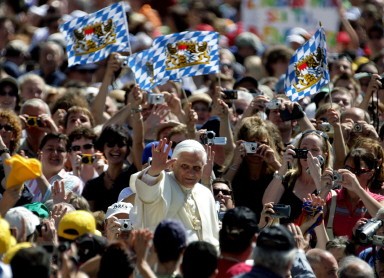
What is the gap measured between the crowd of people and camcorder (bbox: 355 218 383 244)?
1cm

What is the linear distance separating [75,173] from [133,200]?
1.78 meters

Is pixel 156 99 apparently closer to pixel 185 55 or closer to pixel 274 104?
pixel 185 55

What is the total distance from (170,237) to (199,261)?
0.23 m

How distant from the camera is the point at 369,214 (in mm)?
11703

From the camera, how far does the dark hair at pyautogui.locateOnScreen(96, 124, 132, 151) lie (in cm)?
1316

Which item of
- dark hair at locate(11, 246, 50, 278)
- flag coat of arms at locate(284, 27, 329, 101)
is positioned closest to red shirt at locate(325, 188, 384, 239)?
flag coat of arms at locate(284, 27, 329, 101)

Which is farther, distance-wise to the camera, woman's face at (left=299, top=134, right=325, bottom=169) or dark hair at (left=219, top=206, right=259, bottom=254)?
woman's face at (left=299, top=134, right=325, bottom=169)

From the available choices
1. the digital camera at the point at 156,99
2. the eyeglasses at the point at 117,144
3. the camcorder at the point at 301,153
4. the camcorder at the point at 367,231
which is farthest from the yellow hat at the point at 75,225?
the digital camera at the point at 156,99

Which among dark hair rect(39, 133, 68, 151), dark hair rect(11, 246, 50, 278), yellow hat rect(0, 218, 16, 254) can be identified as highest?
dark hair rect(11, 246, 50, 278)

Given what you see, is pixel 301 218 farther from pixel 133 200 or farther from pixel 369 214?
pixel 133 200

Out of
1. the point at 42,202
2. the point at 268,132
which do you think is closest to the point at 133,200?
the point at 42,202

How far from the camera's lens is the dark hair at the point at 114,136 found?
43.2 ft

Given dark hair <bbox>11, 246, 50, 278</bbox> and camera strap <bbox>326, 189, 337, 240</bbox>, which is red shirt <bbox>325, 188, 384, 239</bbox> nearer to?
camera strap <bbox>326, 189, 337, 240</bbox>

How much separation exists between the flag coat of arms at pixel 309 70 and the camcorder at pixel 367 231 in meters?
2.87
